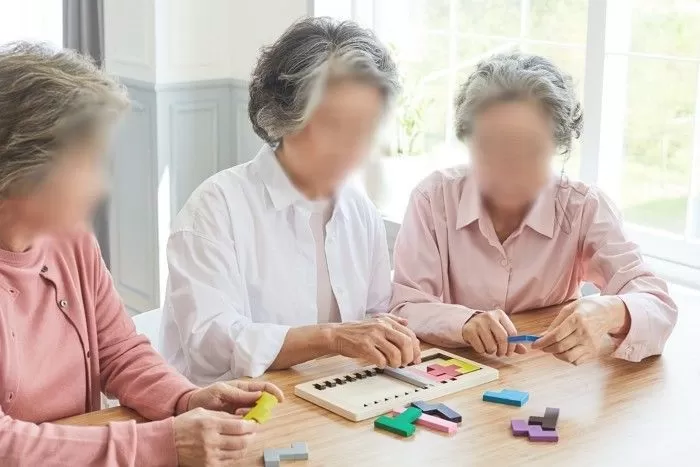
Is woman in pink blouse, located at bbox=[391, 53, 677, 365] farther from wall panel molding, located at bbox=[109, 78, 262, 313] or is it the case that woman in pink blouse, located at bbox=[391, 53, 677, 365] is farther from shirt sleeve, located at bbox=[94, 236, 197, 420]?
wall panel molding, located at bbox=[109, 78, 262, 313]

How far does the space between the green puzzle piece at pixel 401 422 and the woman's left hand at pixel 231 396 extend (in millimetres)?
167

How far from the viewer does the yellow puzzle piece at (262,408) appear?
1602mm

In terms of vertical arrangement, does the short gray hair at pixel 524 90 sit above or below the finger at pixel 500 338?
above

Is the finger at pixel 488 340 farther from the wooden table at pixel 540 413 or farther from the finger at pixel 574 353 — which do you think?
the finger at pixel 574 353

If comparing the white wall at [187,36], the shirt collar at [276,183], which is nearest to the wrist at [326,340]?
the shirt collar at [276,183]

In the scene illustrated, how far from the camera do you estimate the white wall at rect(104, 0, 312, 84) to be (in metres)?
4.14

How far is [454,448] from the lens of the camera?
63.8 inches

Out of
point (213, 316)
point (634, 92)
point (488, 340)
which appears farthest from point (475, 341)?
point (634, 92)

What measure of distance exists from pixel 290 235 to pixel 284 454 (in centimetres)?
71

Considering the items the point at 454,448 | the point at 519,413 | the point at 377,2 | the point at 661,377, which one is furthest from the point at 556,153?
the point at 377,2

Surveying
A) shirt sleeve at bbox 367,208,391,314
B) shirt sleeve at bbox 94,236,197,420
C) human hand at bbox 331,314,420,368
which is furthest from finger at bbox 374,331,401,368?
shirt sleeve at bbox 367,208,391,314

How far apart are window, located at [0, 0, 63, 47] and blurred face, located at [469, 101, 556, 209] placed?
2667 millimetres

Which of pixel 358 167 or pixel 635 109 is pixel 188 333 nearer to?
pixel 358 167

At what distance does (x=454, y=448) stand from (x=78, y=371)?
64 centimetres
